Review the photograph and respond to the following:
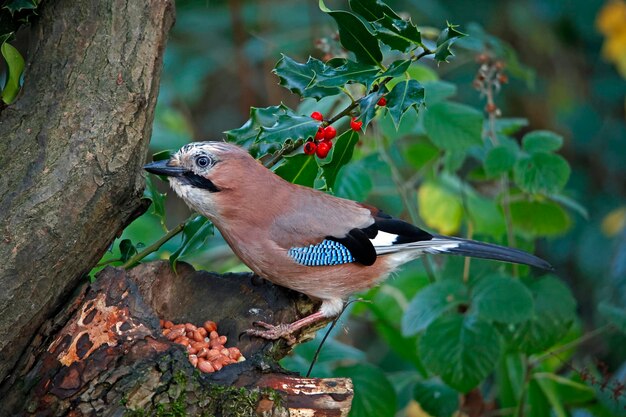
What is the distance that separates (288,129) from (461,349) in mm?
Answer: 1291

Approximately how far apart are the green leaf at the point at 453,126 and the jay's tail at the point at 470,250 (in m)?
0.54

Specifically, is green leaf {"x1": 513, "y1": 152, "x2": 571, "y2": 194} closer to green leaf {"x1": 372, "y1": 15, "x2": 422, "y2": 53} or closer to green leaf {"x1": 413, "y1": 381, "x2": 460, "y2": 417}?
green leaf {"x1": 413, "y1": 381, "x2": 460, "y2": 417}

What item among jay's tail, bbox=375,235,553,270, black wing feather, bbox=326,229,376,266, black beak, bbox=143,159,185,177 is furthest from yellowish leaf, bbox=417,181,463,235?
black beak, bbox=143,159,185,177

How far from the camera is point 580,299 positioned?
618cm

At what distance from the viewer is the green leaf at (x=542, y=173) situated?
3559 millimetres

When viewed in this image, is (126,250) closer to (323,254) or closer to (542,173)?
(323,254)

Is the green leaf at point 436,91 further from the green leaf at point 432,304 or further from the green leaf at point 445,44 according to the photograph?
the green leaf at point 445,44

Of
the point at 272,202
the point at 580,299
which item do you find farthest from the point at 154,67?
the point at 580,299

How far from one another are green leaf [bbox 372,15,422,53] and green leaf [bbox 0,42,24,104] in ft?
3.59

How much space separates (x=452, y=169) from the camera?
3980 mm

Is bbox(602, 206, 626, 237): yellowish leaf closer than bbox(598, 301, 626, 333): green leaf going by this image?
No

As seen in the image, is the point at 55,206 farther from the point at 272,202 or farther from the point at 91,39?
the point at 272,202

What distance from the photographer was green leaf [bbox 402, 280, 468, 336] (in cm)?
352

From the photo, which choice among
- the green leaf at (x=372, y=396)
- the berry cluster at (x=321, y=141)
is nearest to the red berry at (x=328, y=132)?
the berry cluster at (x=321, y=141)
